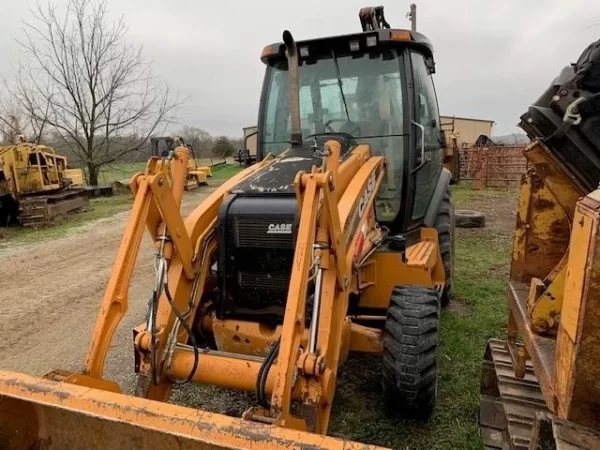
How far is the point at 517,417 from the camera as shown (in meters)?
2.35

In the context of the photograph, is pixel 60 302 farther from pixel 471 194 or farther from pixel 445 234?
pixel 471 194

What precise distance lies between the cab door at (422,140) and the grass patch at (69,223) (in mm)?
9339

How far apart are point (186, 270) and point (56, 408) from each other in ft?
3.64

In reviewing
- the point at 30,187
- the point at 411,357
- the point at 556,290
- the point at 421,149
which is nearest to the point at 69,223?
the point at 30,187

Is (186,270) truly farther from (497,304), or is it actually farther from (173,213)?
Result: (497,304)

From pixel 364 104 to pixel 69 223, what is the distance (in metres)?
11.2

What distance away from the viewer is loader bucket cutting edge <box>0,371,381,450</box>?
1.77 metres

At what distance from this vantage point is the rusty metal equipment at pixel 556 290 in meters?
1.61

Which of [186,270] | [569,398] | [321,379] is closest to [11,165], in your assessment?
[186,270]

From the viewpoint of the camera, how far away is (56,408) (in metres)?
2.06

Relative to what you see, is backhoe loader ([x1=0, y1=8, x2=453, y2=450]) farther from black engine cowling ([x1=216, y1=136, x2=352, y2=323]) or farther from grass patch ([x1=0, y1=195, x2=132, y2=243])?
grass patch ([x1=0, y1=195, x2=132, y2=243])

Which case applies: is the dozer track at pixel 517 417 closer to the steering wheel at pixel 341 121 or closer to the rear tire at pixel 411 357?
the rear tire at pixel 411 357

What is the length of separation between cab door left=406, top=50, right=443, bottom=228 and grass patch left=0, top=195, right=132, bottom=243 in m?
9.34

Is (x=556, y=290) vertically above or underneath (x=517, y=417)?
above
